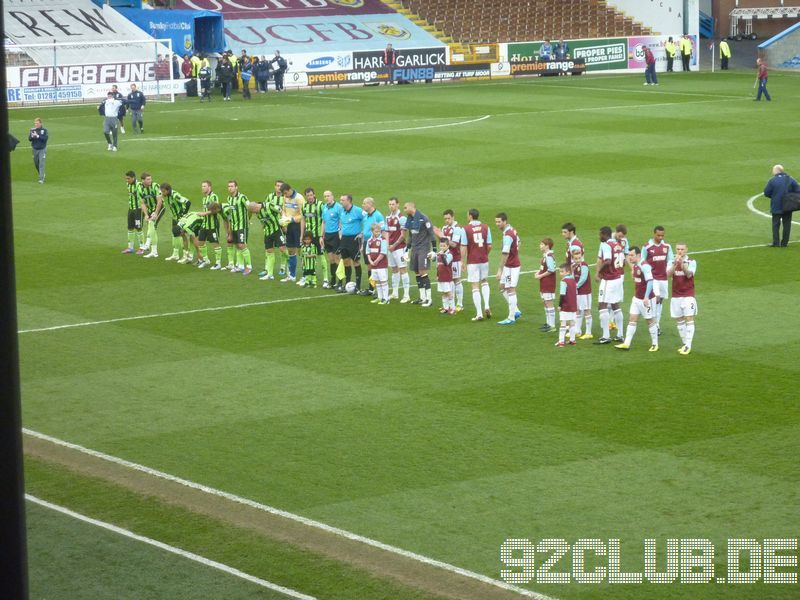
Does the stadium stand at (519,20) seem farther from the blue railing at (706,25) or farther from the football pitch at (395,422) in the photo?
the football pitch at (395,422)

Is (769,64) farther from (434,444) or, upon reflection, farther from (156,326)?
(434,444)

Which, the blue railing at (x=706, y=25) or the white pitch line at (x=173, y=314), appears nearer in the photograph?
the white pitch line at (x=173, y=314)

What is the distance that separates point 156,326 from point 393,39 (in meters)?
53.6

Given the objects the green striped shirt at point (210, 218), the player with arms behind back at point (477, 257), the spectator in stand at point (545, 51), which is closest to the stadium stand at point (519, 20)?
the spectator in stand at point (545, 51)

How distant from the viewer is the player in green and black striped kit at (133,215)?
28.4 m

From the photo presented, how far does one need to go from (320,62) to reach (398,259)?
4581cm

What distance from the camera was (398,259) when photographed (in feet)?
78.5

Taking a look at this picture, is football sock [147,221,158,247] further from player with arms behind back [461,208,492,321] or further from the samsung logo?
the samsung logo

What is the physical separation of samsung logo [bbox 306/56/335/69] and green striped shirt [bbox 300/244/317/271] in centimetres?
4383

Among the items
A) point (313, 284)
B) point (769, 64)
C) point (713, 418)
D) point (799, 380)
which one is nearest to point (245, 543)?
point (713, 418)

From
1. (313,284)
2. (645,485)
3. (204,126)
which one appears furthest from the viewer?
(204,126)

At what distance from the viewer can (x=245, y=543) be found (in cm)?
1280

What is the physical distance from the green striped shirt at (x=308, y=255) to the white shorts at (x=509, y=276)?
473cm

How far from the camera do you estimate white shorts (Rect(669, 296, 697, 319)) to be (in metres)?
19.9
